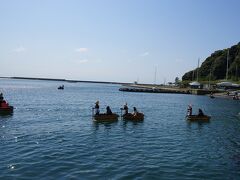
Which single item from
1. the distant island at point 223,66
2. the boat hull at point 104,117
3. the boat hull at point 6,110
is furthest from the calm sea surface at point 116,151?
the distant island at point 223,66

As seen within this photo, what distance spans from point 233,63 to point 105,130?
152689 mm

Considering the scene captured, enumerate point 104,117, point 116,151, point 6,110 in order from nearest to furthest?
point 116,151 → point 104,117 → point 6,110

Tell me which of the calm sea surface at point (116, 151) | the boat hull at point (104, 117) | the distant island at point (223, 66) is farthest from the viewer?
the distant island at point (223, 66)

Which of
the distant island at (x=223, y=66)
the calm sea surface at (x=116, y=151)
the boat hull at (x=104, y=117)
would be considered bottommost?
the calm sea surface at (x=116, y=151)

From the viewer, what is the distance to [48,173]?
19.2 metres

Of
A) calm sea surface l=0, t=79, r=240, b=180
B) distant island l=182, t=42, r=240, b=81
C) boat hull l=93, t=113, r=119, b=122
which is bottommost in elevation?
calm sea surface l=0, t=79, r=240, b=180

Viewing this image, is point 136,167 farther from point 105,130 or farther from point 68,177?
point 105,130

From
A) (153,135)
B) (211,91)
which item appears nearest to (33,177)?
(153,135)

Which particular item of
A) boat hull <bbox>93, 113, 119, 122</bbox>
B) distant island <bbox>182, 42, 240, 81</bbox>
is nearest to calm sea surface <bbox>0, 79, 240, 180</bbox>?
boat hull <bbox>93, 113, 119, 122</bbox>

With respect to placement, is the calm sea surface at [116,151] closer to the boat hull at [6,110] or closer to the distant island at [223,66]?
the boat hull at [6,110]

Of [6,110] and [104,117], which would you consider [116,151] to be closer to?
[104,117]

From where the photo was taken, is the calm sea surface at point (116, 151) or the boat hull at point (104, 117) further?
the boat hull at point (104, 117)

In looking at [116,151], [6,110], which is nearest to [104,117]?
[6,110]

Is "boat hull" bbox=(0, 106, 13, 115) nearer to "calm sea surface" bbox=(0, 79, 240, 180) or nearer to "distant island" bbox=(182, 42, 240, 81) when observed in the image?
"calm sea surface" bbox=(0, 79, 240, 180)
